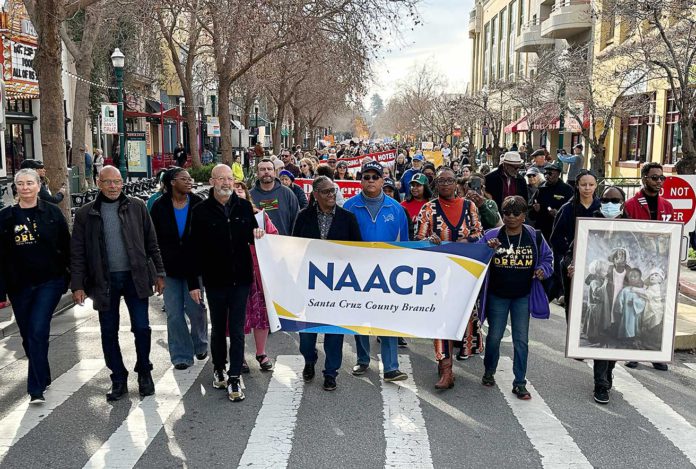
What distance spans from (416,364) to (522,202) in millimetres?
2160

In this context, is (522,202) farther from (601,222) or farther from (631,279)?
(631,279)

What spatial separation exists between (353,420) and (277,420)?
0.61 meters

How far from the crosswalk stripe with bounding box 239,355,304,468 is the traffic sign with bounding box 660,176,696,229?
609cm

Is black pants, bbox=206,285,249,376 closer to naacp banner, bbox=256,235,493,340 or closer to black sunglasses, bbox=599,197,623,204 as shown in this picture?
naacp banner, bbox=256,235,493,340

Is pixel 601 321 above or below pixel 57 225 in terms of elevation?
below

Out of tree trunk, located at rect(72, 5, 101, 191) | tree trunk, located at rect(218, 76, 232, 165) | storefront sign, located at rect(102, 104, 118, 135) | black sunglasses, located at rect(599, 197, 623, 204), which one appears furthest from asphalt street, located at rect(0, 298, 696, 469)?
tree trunk, located at rect(218, 76, 232, 165)

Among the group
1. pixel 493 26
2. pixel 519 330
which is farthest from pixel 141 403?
pixel 493 26

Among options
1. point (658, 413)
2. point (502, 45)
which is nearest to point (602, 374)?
point (658, 413)

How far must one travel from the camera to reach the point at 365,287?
6.81 m

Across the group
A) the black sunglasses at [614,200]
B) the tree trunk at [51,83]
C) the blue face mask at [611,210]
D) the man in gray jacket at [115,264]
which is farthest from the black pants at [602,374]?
the tree trunk at [51,83]

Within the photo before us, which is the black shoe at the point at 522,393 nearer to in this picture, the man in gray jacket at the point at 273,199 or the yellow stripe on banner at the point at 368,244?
the yellow stripe on banner at the point at 368,244

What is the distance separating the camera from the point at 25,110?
3009 centimetres

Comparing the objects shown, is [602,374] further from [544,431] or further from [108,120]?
[108,120]

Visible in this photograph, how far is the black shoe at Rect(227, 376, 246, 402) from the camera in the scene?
6.35m
